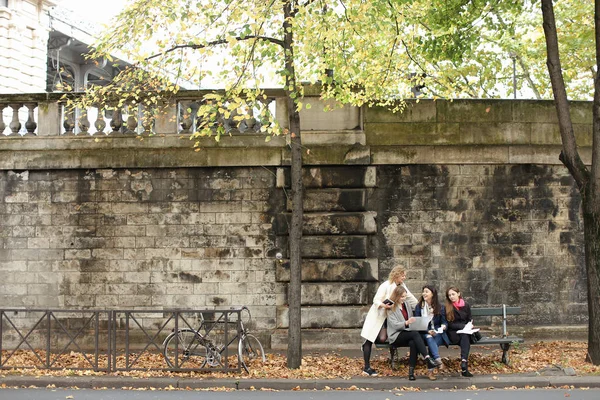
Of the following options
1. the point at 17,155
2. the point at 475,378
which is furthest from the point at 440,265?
the point at 17,155

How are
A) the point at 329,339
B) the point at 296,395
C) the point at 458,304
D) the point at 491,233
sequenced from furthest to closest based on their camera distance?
the point at 491,233 < the point at 329,339 < the point at 458,304 < the point at 296,395

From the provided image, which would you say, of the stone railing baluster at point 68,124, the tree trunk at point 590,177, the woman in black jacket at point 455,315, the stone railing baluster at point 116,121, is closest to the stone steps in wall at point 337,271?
the woman in black jacket at point 455,315

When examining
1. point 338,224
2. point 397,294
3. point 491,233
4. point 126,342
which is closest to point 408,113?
point 338,224

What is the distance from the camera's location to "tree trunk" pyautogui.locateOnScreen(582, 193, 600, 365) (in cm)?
1023

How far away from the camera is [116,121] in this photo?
12.5 metres

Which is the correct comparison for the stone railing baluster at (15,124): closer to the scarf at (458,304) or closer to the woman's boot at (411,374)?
the woman's boot at (411,374)

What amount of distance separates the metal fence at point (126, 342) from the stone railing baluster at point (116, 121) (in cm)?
342

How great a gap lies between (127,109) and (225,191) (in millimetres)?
2383

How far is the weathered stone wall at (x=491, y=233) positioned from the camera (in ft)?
40.4

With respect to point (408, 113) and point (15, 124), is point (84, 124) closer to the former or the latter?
point (15, 124)

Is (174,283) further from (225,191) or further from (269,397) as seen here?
(269,397)

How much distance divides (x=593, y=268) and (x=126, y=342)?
712 centimetres

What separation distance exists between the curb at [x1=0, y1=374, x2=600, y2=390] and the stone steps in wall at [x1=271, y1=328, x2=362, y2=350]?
7.59 feet

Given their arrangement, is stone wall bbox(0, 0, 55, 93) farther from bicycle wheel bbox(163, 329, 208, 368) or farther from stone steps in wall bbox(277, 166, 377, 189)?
bicycle wheel bbox(163, 329, 208, 368)
